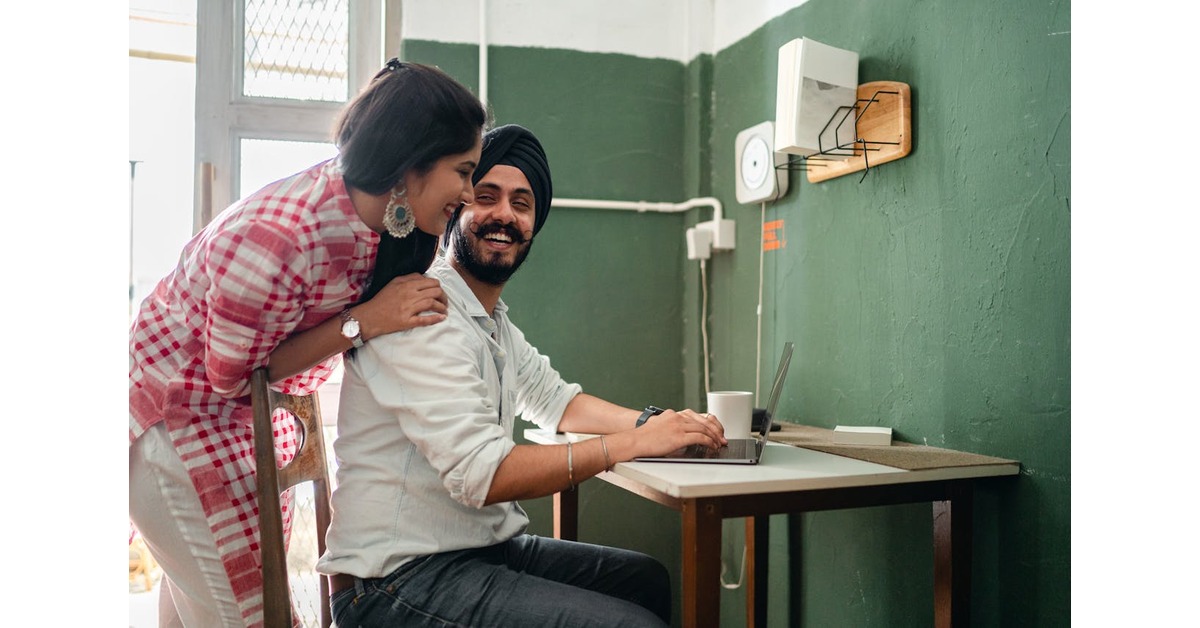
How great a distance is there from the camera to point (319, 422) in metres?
1.52

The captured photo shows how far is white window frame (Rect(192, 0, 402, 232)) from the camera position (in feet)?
8.24

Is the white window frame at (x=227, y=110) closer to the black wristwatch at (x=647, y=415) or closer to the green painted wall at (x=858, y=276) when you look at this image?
the green painted wall at (x=858, y=276)

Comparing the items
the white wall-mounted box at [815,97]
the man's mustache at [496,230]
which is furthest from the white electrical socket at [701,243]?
the man's mustache at [496,230]

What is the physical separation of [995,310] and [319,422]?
1.27 meters

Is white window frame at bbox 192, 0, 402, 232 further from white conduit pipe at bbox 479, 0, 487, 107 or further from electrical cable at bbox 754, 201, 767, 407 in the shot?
electrical cable at bbox 754, 201, 767, 407

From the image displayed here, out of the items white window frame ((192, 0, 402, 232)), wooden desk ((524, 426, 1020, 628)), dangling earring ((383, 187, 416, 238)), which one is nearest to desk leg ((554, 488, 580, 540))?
wooden desk ((524, 426, 1020, 628))

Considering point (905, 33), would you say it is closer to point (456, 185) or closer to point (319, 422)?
point (456, 185)

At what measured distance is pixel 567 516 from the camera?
198 centimetres

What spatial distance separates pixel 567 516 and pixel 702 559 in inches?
28.9

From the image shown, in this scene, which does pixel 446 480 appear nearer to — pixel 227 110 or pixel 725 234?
pixel 725 234

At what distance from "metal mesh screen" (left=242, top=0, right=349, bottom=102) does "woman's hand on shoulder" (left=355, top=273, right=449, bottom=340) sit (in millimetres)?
1575

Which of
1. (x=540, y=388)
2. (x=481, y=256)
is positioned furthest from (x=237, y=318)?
(x=540, y=388)

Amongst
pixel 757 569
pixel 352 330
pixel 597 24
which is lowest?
pixel 757 569

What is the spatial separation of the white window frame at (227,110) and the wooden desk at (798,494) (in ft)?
5.46
